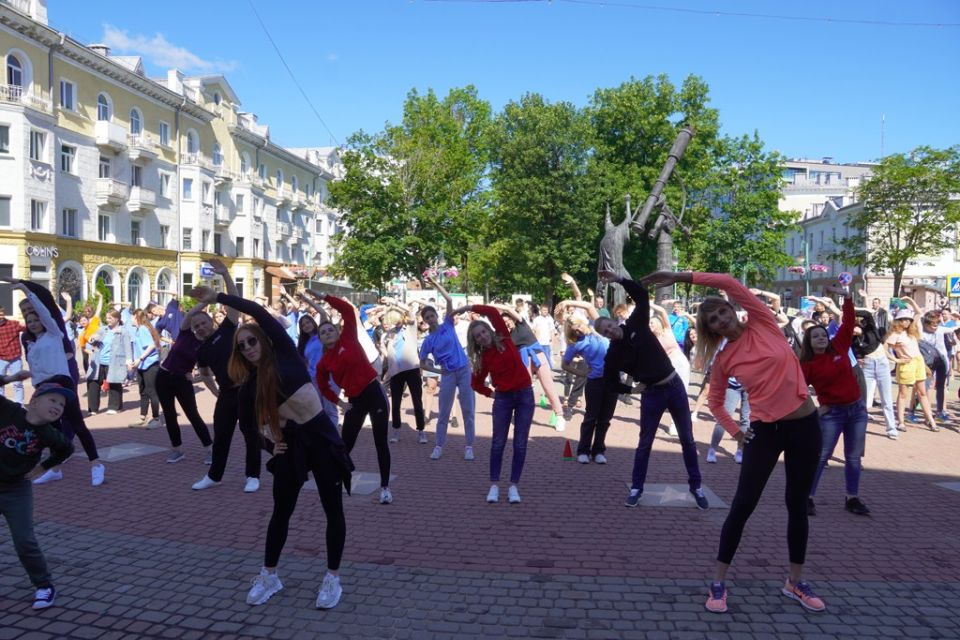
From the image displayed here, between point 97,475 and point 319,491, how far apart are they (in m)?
3.99

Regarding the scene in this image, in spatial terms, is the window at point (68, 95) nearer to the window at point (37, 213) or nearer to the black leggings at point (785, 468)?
the window at point (37, 213)

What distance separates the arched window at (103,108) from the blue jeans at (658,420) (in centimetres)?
3888

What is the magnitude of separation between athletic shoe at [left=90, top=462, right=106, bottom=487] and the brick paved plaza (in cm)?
15

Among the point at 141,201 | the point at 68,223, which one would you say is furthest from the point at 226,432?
the point at 141,201

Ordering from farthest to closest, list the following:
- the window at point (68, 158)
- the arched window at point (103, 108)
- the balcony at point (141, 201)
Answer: the balcony at point (141, 201) < the arched window at point (103, 108) < the window at point (68, 158)

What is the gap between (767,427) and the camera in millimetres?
4219

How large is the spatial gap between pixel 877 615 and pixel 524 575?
6.96 feet

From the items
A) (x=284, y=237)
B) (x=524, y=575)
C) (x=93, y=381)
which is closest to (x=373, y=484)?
(x=524, y=575)

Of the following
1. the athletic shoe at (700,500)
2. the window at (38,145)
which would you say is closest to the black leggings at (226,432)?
the athletic shoe at (700,500)

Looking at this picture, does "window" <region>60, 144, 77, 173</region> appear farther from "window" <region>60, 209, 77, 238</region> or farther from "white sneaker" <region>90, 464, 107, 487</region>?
"white sneaker" <region>90, 464, 107, 487</region>

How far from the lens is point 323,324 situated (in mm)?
6555

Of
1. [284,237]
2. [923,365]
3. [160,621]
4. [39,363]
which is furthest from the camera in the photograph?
[284,237]

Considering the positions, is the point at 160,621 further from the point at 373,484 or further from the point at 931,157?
the point at 931,157

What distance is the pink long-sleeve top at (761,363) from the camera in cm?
417
